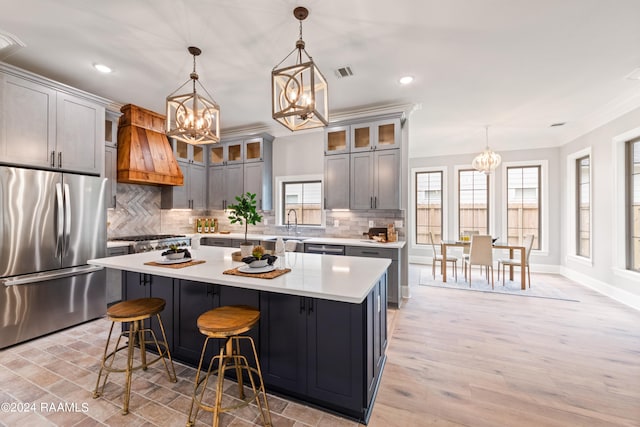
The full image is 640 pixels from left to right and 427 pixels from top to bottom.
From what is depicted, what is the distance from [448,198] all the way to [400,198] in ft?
11.1

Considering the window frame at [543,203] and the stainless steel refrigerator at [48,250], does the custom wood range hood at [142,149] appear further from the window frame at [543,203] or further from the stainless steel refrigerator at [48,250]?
the window frame at [543,203]

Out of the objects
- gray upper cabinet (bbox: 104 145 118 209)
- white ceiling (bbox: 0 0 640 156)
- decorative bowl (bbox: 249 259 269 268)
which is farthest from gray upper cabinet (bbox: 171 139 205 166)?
decorative bowl (bbox: 249 259 269 268)

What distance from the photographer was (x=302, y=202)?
17.0 feet

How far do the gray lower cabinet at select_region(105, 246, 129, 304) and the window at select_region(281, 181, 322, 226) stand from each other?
260cm

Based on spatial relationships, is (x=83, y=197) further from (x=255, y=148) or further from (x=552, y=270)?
(x=552, y=270)

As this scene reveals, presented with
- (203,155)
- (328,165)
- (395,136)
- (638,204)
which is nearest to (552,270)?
(638,204)

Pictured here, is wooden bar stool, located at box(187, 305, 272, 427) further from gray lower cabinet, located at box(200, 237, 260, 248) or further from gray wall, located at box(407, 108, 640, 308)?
gray wall, located at box(407, 108, 640, 308)

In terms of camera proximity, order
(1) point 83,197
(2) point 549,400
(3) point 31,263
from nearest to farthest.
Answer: (2) point 549,400 → (3) point 31,263 → (1) point 83,197

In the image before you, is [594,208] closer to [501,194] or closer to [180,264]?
[501,194]

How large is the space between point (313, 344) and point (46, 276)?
307 centimetres

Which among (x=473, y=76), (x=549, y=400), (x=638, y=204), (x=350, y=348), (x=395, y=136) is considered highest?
(x=473, y=76)

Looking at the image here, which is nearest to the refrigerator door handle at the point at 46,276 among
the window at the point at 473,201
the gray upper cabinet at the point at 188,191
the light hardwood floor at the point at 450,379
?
the light hardwood floor at the point at 450,379

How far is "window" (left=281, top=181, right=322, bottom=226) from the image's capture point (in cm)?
504

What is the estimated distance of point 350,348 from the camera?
1705 mm
